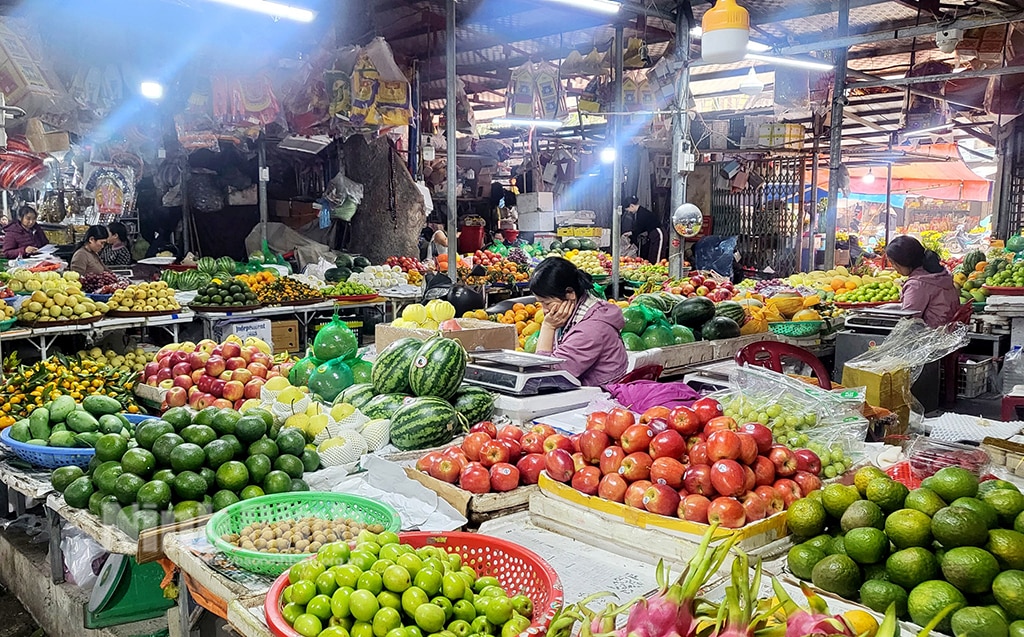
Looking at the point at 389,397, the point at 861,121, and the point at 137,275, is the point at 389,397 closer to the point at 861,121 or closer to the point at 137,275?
the point at 137,275

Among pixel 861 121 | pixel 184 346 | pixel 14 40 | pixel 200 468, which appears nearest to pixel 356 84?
pixel 14 40

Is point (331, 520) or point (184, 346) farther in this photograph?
point (184, 346)

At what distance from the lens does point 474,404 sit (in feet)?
12.0

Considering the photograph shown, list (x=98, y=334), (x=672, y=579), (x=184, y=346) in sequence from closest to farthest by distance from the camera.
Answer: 1. (x=672, y=579)
2. (x=184, y=346)
3. (x=98, y=334)

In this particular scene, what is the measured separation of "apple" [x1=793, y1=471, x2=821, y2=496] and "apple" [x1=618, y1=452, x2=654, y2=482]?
452 mm

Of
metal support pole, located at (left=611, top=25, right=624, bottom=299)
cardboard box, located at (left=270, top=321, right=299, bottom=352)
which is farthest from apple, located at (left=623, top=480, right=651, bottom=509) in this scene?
cardboard box, located at (left=270, top=321, right=299, bottom=352)

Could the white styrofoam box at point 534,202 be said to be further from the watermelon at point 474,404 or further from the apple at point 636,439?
the apple at point 636,439

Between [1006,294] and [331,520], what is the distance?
301 inches

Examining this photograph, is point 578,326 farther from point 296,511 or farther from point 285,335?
point 285,335

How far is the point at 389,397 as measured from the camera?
3.66 meters

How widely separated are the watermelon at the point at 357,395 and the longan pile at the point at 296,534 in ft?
4.37

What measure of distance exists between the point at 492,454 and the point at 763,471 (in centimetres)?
94

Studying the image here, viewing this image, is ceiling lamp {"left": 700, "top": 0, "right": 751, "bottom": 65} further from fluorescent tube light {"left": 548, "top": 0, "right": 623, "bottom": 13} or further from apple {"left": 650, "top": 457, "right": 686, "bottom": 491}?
apple {"left": 650, "top": 457, "right": 686, "bottom": 491}

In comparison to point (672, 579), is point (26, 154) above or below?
above
